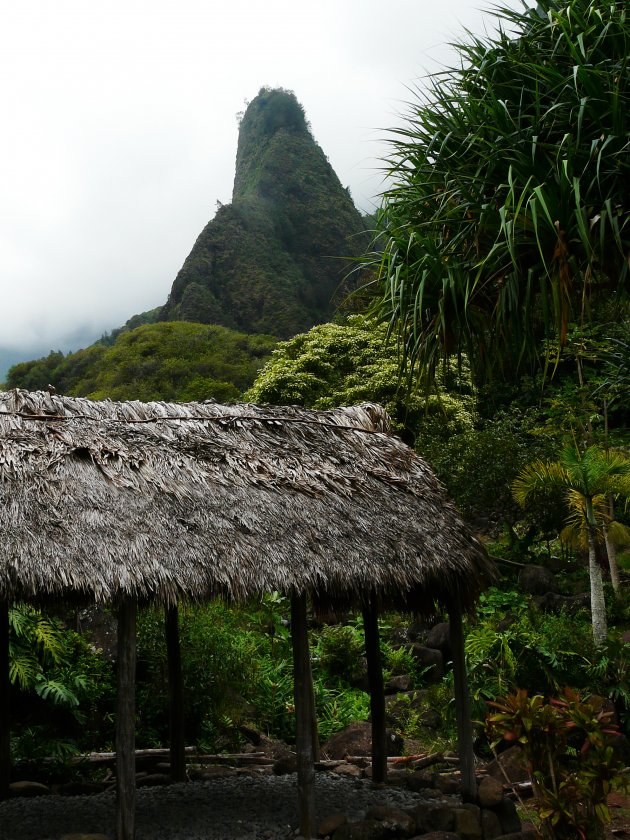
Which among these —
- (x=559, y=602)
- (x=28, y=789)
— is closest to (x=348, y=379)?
(x=559, y=602)

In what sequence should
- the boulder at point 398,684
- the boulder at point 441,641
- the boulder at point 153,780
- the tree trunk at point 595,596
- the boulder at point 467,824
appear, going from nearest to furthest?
the boulder at point 467,824 < the boulder at point 153,780 < the tree trunk at point 595,596 < the boulder at point 398,684 < the boulder at point 441,641

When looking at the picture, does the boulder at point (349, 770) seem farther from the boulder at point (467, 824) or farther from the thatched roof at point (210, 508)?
the thatched roof at point (210, 508)

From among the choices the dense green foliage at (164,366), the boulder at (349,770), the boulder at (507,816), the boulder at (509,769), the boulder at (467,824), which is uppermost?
the dense green foliage at (164,366)

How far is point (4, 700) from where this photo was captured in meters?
7.63

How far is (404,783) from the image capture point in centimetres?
744

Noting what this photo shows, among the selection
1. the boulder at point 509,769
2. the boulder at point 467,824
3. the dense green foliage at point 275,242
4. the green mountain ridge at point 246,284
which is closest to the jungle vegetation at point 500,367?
the boulder at point 509,769

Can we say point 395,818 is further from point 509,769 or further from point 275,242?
point 275,242

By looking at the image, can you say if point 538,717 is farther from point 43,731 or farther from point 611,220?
point 43,731

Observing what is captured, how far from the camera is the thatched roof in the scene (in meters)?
5.32

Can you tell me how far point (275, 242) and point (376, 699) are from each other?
4327 centimetres

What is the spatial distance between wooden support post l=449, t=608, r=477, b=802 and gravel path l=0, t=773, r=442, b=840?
49cm

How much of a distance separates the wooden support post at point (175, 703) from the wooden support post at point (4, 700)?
148 centimetres

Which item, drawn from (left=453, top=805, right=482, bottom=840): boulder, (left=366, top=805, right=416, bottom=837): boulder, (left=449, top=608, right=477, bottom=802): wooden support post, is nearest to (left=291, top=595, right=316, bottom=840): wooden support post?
(left=366, top=805, right=416, bottom=837): boulder

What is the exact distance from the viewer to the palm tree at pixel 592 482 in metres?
10.4
